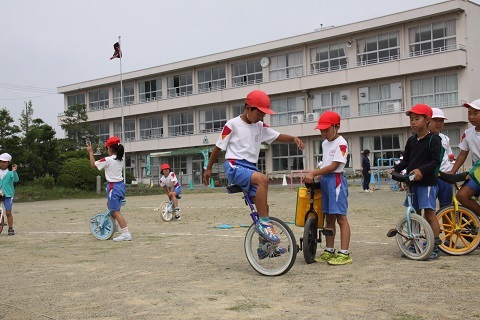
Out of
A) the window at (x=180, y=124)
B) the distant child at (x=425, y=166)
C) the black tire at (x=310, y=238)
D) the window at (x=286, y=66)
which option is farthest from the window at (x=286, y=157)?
the black tire at (x=310, y=238)

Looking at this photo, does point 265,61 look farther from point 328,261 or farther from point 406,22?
point 328,261

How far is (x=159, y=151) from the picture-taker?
182 ft

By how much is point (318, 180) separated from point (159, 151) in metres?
50.0

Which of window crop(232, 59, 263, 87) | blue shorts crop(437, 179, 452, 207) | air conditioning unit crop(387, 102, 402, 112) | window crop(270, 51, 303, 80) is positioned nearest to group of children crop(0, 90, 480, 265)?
blue shorts crop(437, 179, 452, 207)

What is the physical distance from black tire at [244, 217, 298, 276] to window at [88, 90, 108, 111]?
2226 inches

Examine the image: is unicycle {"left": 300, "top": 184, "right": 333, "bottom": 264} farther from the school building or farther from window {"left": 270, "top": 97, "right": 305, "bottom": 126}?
window {"left": 270, "top": 97, "right": 305, "bottom": 126}

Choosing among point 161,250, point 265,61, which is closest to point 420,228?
point 161,250

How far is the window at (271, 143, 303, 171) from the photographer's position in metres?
45.0

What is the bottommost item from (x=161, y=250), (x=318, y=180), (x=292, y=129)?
(x=161, y=250)

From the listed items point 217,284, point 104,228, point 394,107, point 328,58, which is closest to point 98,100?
point 328,58

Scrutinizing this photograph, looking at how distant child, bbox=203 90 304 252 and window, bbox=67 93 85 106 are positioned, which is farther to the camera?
window, bbox=67 93 85 106

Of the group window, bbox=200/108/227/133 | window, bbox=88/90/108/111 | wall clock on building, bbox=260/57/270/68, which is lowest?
window, bbox=200/108/227/133

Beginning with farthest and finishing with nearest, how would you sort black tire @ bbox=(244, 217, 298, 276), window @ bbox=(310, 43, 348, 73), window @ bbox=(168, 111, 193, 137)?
window @ bbox=(168, 111, 193, 137) < window @ bbox=(310, 43, 348, 73) < black tire @ bbox=(244, 217, 298, 276)

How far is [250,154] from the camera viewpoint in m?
5.93
